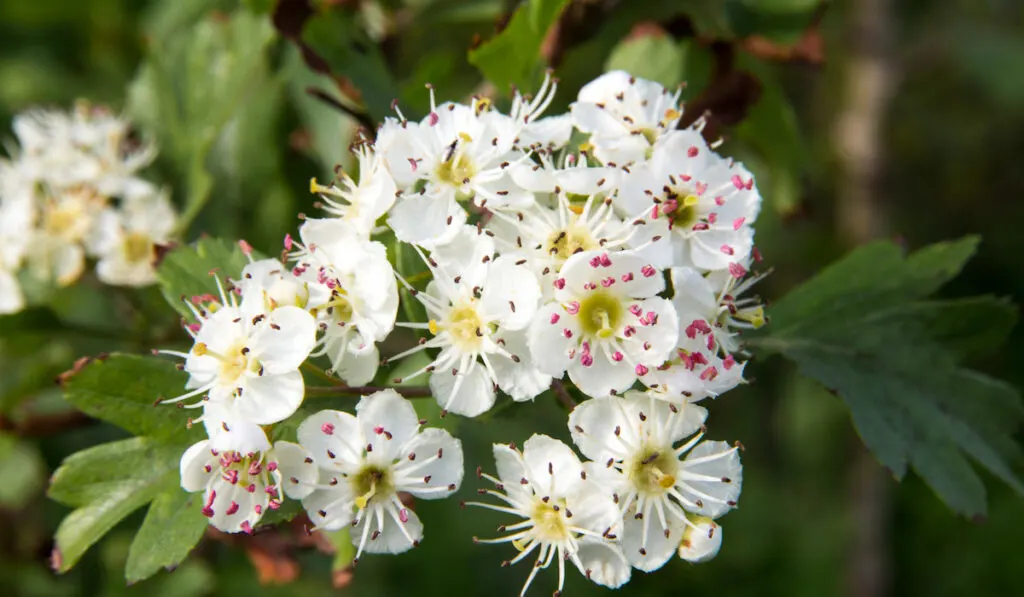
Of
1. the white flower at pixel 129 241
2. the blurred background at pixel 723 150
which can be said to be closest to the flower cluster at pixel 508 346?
the blurred background at pixel 723 150

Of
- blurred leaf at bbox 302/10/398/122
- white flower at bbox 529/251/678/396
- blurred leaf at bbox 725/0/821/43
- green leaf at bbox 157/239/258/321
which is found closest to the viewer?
white flower at bbox 529/251/678/396

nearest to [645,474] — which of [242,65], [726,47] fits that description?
[726,47]

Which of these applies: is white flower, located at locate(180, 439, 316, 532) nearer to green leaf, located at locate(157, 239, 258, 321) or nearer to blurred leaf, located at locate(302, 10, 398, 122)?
green leaf, located at locate(157, 239, 258, 321)

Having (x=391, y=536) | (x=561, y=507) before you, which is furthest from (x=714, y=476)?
(x=391, y=536)

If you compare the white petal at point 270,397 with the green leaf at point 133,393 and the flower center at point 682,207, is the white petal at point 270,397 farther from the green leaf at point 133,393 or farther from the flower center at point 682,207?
the flower center at point 682,207

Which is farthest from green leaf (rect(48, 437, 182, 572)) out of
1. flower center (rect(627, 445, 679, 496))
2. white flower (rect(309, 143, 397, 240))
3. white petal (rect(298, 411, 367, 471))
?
flower center (rect(627, 445, 679, 496))

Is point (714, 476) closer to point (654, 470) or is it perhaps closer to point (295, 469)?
point (654, 470)

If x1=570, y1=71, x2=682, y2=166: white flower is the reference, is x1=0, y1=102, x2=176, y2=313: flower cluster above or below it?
below
